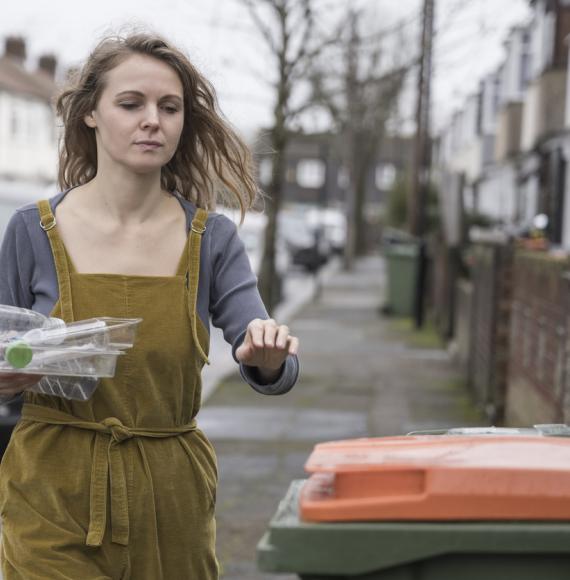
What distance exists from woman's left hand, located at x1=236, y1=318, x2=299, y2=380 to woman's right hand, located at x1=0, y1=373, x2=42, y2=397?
16.6 inches

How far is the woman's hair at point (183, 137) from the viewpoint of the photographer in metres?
2.89

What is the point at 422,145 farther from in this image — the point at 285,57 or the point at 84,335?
the point at 84,335

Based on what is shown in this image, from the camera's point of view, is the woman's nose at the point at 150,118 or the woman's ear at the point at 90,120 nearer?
the woman's nose at the point at 150,118

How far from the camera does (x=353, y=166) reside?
122 ft

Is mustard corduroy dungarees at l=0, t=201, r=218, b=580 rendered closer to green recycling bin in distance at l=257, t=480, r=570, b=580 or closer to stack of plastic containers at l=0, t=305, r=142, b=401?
stack of plastic containers at l=0, t=305, r=142, b=401

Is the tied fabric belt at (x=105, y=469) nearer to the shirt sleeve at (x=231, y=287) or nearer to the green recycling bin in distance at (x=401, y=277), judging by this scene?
the shirt sleeve at (x=231, y=287)

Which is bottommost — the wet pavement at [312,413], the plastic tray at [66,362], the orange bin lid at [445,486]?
the wet pavement at [312,413]

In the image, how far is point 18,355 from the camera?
8.58 feet

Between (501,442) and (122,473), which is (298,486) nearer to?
(501,442)

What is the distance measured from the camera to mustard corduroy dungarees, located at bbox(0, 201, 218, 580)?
271 cm

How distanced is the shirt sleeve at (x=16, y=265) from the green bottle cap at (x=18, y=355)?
0.72 feet

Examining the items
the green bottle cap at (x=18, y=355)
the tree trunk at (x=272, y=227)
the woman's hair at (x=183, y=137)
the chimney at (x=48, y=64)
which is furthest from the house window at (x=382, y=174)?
the green bottle cap at (x=18, y=355)

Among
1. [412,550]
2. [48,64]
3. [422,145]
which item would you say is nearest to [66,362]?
[412,550]

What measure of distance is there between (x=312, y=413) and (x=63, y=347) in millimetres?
7379
